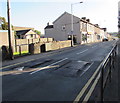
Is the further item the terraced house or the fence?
the terraced house

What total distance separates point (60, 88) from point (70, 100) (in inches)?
43.0

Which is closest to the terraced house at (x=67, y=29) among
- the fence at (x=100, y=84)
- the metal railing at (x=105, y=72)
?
the metal railing at (x=105, y=72)

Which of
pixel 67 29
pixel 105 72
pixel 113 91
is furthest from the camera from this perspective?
pixel 67 29

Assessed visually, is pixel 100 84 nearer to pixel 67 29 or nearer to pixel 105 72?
pixel 105 72

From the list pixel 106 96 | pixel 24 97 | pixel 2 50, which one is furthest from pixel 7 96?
Result: pixel 2 50

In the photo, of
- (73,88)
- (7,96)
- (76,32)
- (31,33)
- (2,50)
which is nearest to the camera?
(7,96)

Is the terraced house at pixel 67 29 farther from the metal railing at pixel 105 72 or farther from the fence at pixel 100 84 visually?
the fence at pixel 100 84

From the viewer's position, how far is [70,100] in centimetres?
446

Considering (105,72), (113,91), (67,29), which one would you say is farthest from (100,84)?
(67,29)

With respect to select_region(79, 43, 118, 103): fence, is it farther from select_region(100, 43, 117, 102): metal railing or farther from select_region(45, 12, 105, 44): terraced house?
select_region(45, 12, 105, 44): terraced house

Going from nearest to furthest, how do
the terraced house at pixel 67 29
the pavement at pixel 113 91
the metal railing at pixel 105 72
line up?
the metal railing at pixel 105 72 < the pavement at pixel 113 91 < the terraced house at pixel 67 29

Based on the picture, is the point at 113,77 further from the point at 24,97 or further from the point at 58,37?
the point at 58,37

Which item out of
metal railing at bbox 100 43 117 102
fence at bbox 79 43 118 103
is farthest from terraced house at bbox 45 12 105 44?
fence at bbox 79 43 118 103

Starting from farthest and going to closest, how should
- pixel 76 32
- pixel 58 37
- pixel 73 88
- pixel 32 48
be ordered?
pixel 58 37
pixel 76 32
pixel 32 48
pixel 73 88
